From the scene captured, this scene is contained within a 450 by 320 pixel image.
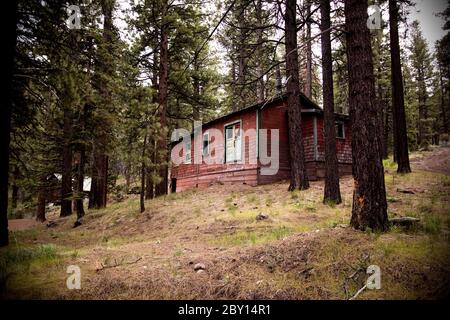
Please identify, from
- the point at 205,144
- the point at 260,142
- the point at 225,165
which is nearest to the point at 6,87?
the point at 260,142

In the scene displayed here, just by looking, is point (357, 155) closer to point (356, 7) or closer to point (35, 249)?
point (356, 7)

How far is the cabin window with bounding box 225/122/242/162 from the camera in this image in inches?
703

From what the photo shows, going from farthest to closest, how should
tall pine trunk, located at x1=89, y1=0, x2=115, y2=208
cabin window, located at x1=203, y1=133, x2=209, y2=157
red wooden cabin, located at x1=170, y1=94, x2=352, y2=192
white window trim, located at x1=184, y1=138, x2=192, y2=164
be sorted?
white window trim, located at x1=184, y1=138, x2=192, y2=164
cabin window, located at x1=203, y1=133, x2=209, y2=157
red wooden cabin, located at x1=170, y1=94, x2=352, y2=192
tall pine trunk, located at x1=89, y1=0, x2=115, y2=208

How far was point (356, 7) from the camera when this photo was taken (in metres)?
5.23

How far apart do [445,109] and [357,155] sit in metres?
51.6

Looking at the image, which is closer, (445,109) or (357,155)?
(357,155)

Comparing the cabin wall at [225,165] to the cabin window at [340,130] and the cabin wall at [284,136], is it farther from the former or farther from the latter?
the cabin window at [340,130]

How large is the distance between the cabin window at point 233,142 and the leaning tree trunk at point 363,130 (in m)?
12.6

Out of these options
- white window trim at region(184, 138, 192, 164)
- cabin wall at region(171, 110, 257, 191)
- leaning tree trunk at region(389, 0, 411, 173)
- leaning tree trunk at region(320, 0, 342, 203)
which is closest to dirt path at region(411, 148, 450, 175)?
leaning tree trunk at region(389, 0, 411, 173)

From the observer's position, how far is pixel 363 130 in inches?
199

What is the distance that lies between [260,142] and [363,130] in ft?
38.3

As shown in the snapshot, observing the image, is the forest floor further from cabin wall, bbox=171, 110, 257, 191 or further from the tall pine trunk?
cabin wall, bbox=171, 110, 257, 191

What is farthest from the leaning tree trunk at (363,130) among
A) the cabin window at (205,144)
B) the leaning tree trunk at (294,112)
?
the cabin window at (205,144)

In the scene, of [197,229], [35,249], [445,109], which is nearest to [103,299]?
[35,249]
